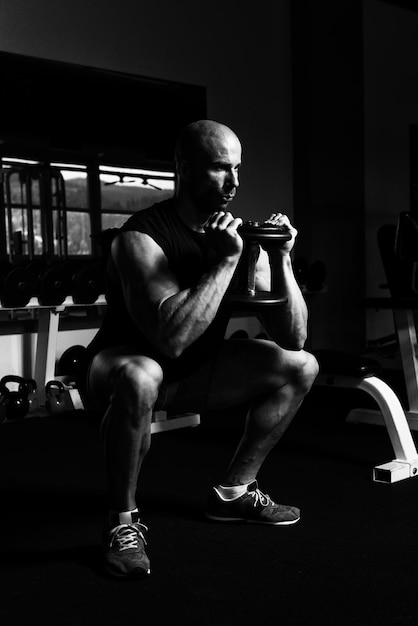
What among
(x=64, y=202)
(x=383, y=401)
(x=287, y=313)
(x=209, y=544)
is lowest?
(x=209, y=544)

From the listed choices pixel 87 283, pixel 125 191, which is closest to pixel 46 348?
pixel 87 283

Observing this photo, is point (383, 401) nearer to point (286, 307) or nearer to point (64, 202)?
point (286, 307)

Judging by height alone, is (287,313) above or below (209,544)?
above

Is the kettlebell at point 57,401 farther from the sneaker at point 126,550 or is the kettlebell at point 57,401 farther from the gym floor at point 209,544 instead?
the sneaker at point 126,550

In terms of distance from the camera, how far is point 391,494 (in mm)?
2463

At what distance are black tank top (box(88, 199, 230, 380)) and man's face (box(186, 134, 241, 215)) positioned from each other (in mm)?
101

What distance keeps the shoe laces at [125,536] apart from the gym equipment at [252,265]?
1.94 feet

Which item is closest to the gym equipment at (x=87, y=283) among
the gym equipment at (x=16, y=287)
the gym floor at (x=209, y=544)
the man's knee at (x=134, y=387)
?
the gym equipment at (x=16, y=287)

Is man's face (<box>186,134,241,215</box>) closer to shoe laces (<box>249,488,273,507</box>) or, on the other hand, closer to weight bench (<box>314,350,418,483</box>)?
shoe laces (<box>249,488,273,507</box>)

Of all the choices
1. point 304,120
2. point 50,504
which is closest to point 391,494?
point 50,504

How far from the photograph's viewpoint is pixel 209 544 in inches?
79.1

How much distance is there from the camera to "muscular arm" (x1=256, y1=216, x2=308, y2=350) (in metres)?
1.99

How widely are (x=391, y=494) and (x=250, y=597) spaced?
92 cm

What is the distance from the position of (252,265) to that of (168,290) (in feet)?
0.75
